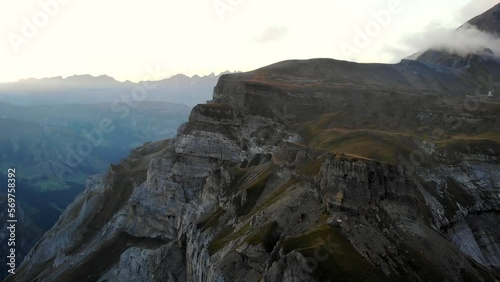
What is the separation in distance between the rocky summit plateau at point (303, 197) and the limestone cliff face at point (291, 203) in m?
0.27

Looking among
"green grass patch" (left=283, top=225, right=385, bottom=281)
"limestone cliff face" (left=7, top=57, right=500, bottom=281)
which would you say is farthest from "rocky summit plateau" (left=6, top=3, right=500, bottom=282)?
"limestone cliff face" (left=7, top=57, right=500, bottom=281)

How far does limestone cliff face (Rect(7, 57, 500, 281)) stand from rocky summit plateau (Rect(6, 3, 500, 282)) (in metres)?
0.27

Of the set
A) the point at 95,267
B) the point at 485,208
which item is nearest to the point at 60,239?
the point at 95,267

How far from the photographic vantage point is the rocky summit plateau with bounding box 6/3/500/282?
56.7 metres

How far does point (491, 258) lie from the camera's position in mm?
82375

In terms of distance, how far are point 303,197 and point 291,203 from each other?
2.09 m

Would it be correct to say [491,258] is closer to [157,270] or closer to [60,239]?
[157,270]

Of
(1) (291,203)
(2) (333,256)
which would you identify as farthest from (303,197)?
(2) (333,256)

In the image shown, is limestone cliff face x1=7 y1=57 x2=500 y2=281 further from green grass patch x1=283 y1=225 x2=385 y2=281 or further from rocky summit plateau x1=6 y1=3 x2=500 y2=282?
rocky summit plateau x1=6 y1=3 x2=500 y2=282

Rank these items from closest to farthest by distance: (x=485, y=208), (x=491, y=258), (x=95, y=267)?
(x=491, y=258)
(x=485, y=208)
(x=95, y=267)

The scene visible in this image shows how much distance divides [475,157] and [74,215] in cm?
13731

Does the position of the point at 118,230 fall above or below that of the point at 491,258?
below

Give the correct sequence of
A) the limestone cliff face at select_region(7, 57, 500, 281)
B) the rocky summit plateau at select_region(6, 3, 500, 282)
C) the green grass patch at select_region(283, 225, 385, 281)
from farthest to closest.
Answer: the rocky summit plateau at select_region(6, 3, 500, 282)
the limestone cliff face at select_region(7, 57, 500, 281)
the green grass patch at select_region(283, 225, 385, 281)

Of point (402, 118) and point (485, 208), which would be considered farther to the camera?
point (402, 118)
